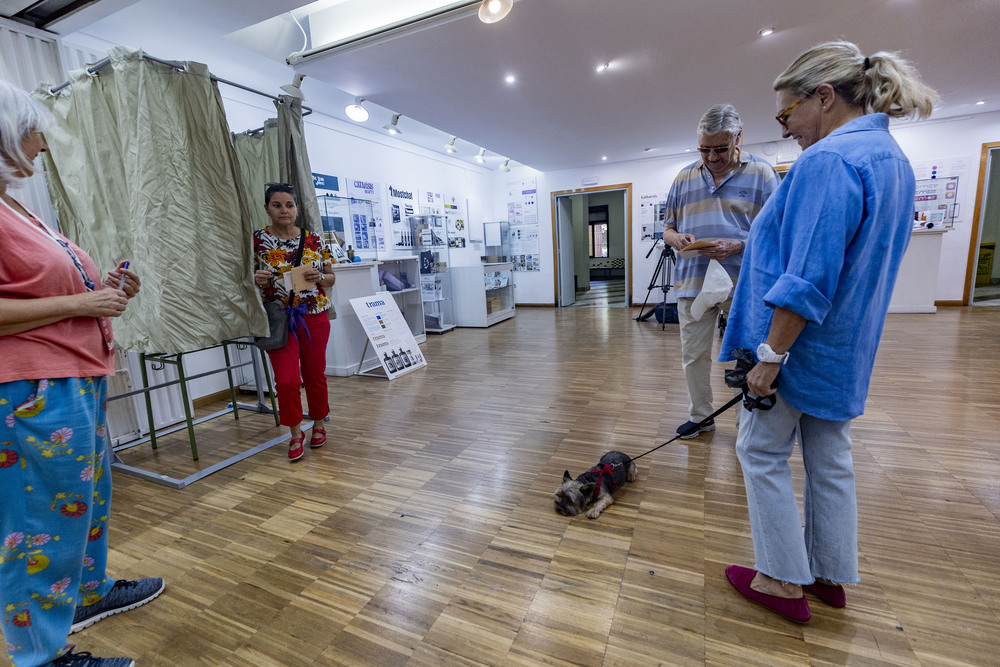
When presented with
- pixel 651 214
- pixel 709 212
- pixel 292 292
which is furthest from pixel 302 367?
pixel 651 214

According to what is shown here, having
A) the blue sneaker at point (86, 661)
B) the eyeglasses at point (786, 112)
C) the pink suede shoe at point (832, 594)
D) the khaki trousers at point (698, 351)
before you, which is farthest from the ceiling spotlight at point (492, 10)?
the blue sneaker at point (86, 661)

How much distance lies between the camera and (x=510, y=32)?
316 centimetres

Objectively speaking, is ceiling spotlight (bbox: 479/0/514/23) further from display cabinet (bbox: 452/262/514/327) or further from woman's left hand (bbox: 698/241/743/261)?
display cabinet (bbox: 452/262/514/327)

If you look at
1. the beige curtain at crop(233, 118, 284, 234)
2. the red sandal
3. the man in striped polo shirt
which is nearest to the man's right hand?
the man in striped polo shirt

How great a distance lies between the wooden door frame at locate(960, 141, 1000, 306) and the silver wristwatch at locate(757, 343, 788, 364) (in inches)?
326

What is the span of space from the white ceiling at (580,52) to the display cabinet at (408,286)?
5.77 feet

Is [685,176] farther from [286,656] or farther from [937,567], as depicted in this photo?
[286,656]

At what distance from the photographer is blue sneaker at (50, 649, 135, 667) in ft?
3.76

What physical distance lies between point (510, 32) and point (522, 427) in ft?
9.21

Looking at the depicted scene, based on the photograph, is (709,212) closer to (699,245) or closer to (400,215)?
(699,245)

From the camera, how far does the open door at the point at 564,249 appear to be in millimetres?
8836

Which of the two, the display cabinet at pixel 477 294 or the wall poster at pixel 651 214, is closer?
the display cabinet at pixel 477 294

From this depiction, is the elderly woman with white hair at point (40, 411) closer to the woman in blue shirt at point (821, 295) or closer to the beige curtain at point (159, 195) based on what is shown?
the beige curtain at point (159, 195)

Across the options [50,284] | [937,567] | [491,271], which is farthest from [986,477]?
[491,271]
